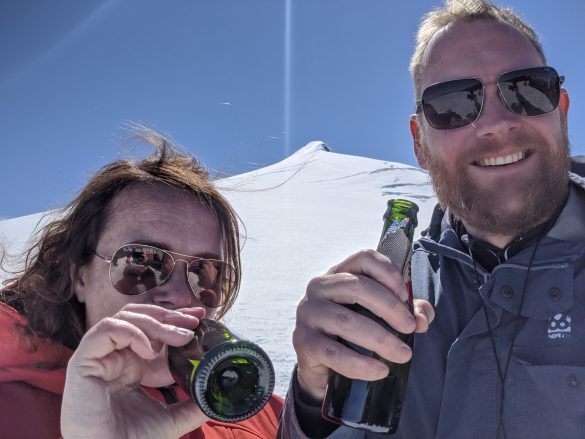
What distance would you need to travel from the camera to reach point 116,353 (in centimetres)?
124

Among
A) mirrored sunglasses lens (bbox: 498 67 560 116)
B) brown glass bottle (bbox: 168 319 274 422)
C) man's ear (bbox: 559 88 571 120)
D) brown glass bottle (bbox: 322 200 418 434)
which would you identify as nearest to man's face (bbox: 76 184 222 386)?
brown glass bottle (bbox: 168 319 274 422)

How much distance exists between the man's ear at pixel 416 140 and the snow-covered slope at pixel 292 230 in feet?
2.52

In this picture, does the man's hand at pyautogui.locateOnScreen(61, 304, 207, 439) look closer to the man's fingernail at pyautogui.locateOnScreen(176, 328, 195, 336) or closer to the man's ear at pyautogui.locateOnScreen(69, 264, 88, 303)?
the man's fingernail at pyautogui.locateOnScreen(176, 328, 195, 336)

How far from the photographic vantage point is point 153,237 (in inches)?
70.0

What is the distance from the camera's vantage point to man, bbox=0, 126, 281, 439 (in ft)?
3.82

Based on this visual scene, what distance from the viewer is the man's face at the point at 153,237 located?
5.61 ft

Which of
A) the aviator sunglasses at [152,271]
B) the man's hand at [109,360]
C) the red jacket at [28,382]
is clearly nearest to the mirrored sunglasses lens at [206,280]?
the aviator sunglasses at [152,271]

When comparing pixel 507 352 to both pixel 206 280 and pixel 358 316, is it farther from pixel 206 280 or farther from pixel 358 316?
pixel 206 280

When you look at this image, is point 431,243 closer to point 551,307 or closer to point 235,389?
point 551,307

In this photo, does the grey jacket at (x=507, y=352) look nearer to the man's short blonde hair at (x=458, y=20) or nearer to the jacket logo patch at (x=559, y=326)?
the jacket logo patch at (x=559, y=326)

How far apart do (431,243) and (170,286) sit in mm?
912

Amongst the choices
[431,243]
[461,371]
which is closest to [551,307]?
[461,371]

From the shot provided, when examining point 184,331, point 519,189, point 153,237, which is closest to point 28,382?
point 153,237

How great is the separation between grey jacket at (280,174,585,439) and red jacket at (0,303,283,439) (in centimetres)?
72
